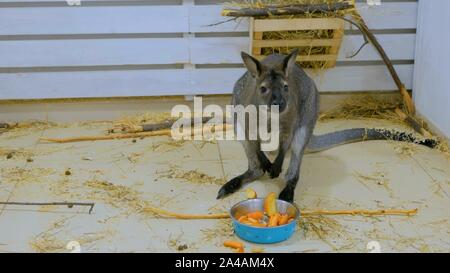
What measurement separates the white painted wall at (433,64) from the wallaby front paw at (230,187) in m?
1.72

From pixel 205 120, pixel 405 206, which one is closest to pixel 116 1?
pixel 205 120

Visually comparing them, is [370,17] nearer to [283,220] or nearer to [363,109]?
[363,109]

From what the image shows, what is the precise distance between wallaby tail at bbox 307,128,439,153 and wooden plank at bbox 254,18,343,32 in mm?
797

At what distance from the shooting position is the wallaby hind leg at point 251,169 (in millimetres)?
3923

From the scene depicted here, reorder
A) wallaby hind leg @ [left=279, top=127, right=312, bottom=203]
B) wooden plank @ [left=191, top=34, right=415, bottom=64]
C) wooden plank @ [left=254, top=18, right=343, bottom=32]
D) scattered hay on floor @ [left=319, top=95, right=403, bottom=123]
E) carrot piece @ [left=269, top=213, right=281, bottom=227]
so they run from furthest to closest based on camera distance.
Answer: scattered hay on floor @ [left=319, top=95, right=403, bottom=123]
wooden plank @ [left=191, top=34, right=415, bottom=64]
wooden plank @ [left=254, top=18, right=343, bottom=32]
wallaby hind leg @ [left=279, top=127, right=312, bottom=203]
carrot piece @ [left=269, top=213, right=281, bottom=227]

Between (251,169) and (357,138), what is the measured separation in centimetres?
110

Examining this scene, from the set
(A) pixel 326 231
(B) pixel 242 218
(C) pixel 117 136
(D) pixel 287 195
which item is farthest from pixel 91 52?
(A) pixel 326 231

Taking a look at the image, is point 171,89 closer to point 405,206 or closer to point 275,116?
point 275,116

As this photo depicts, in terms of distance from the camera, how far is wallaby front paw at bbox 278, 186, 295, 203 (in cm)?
375

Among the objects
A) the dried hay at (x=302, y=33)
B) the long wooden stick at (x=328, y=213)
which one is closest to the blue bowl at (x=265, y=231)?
the long wooden stick at (x=328, y=213)

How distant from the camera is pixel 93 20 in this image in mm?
5113

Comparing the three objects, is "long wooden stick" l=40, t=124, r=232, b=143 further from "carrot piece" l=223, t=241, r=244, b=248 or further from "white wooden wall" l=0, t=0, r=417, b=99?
"carrot piece" l=223, t=241, r=244, b=248

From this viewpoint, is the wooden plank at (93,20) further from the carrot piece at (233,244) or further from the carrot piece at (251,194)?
the carrot piece at (233,244)

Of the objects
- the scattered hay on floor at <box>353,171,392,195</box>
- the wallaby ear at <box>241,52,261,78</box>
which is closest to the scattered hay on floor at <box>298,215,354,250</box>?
the scattered hay on floor at <box>353,171,392,195</box>
